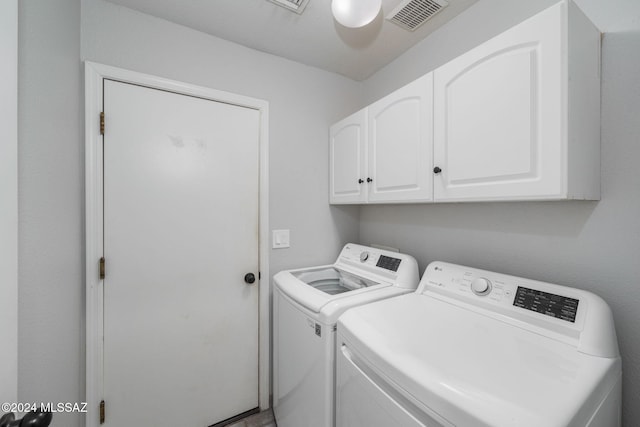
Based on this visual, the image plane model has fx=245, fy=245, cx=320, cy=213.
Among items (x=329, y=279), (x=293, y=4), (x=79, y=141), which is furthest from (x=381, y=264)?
(x=79, y=141)

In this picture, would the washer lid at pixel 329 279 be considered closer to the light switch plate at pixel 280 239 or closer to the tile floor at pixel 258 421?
the light switch plate at pixel 280 239

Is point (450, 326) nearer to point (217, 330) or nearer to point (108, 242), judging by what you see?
point (217, 330)

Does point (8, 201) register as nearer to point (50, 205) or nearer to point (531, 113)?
point (50, 205)

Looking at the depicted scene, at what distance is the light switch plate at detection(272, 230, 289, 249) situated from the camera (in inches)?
70.9

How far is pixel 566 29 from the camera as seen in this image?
2.60ft

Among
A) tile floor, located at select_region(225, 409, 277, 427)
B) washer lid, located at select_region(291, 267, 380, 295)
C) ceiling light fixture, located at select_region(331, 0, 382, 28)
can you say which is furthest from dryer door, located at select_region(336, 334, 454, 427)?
ceiling light fixture, located at select_region(331, 0, 382, 28)

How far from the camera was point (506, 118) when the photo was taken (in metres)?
0.95

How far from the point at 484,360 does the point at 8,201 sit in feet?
4.60

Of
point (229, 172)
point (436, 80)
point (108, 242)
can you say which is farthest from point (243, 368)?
point (436, 80)

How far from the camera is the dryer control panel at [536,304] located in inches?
30.9

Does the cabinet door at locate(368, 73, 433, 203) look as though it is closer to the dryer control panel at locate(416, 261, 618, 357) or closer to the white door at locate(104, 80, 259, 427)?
the dryer control panel at locate(416, 261, 618, 357)

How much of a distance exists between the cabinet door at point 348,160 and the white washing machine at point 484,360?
847 millimetres

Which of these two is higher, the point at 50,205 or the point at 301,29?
the point at 301,29

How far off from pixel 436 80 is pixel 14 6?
4.87 ft
